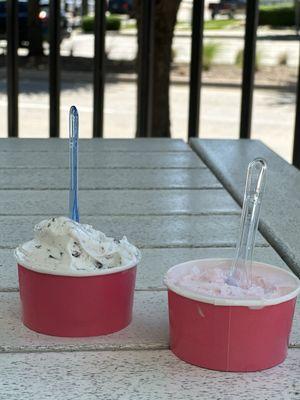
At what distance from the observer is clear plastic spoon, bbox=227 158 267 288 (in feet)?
2.87

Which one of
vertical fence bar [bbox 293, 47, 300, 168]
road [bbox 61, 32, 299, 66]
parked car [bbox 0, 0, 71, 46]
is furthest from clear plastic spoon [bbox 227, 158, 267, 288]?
parked car [bbox 0, 0, 71, 46]

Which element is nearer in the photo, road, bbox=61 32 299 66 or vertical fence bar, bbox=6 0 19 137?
vertical fence bar, bbox=6 0 19 137

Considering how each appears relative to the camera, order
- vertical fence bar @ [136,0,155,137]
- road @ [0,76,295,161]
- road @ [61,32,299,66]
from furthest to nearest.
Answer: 1. road @ [0,76,295,161]
2. road @ [61,32,299,66]
3. vertical fence bar @ [136,0,155,137]

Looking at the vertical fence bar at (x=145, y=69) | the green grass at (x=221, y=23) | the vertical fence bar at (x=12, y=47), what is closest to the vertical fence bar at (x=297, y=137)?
the green grass at (x=221, y=23)

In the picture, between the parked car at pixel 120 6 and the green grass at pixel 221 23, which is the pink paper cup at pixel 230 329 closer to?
the green grass at pixel 221 23

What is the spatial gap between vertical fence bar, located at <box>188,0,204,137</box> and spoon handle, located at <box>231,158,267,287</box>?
316 centimetres

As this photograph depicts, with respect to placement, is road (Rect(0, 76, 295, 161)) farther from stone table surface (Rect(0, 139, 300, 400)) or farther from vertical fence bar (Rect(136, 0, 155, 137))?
stone table surface (Rect(0, 139, 300, 400))

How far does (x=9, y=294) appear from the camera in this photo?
3.54ft

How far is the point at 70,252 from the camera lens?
2.93ft

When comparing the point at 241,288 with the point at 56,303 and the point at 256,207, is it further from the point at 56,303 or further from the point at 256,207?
the point at 56,303

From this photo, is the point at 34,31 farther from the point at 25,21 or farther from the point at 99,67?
the point at 99,67

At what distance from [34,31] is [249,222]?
148 inches

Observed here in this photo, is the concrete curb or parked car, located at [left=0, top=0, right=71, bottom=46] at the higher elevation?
parked car, located at [left=0, top=0, right=71, bottom=46]

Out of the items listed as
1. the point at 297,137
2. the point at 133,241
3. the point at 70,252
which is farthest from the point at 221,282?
the point at 297,137
